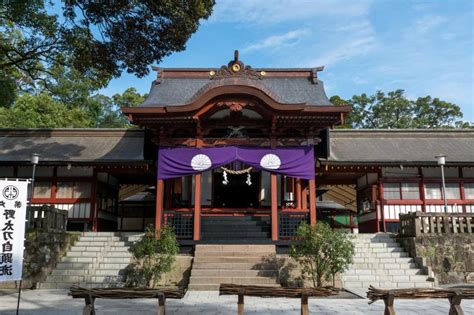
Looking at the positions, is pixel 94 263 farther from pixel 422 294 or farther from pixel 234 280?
pixel 422 294

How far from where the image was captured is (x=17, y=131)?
1995 centimetres

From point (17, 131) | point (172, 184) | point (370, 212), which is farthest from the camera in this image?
point (17, 131)

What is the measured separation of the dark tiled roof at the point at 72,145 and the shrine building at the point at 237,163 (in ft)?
0.17

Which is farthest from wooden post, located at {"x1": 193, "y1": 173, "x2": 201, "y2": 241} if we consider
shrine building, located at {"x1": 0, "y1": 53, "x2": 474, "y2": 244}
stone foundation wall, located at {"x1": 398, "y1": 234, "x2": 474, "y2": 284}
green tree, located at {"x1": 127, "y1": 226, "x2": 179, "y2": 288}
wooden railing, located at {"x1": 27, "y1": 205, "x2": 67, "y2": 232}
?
stone foundation wall, located at {"x1": 398, "y1": 234, "x2": 474, "y2": 284}

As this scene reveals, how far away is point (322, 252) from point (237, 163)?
555 cm

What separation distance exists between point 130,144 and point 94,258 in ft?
24.2

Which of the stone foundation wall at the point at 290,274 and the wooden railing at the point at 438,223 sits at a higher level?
the wooden railing at the point at 438,223

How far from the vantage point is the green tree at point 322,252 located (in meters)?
10.7

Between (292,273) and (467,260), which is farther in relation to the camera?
(467,260)

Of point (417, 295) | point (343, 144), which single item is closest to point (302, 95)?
point (343, 144)

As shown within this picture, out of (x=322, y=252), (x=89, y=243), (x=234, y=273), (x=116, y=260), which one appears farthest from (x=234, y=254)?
(x=89, y=243)

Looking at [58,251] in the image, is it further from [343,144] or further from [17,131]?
[343,144]

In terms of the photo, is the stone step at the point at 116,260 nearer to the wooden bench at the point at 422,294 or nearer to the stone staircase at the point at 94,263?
the stone staircase at the point at 94,263

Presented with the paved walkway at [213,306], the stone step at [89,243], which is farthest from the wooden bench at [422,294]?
the stone step at [89,243]
